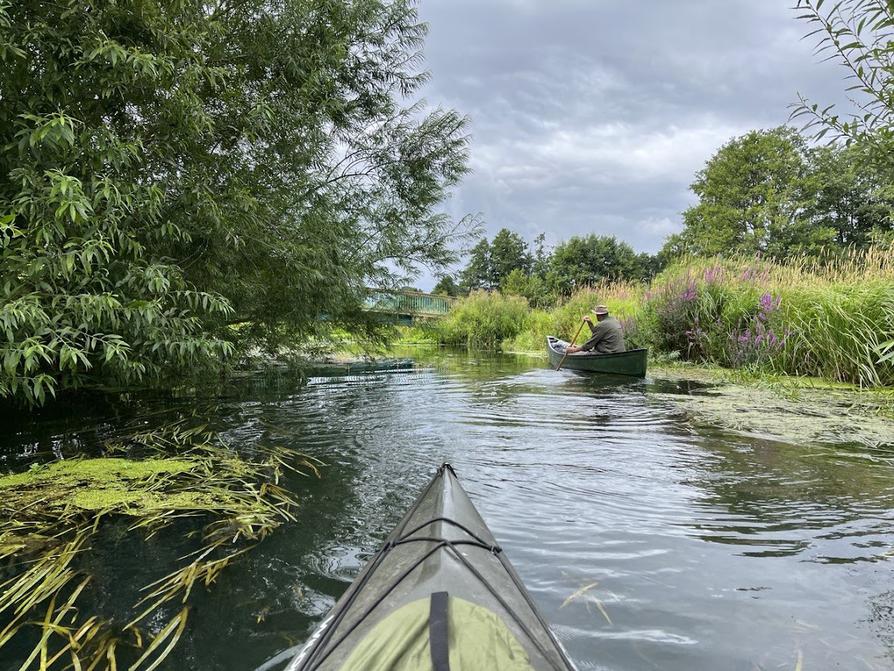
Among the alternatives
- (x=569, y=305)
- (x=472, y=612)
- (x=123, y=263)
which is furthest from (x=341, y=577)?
(x=569, y=305)

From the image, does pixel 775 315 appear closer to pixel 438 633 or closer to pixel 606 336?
pixel 606 336

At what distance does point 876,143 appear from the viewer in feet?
5.92

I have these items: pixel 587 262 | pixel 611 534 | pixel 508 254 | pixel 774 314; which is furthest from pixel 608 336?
pixel 508 254

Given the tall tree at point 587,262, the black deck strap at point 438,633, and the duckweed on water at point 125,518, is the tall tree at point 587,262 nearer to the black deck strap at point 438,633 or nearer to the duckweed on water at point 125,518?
the duckweed on water at point 125,518

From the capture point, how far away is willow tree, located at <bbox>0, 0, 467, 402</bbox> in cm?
295

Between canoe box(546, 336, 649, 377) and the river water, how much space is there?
3.20 metres

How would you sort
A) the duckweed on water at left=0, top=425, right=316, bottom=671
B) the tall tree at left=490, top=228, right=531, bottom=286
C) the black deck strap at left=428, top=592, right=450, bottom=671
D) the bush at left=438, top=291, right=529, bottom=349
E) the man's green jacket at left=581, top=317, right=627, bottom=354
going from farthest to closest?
the tall tree at left=490, top=228, right=531, bottom=286, the bush at left=438, top=291, right=529, bottom=349, the man's green jacket at left=581, top=317, right=627, bottom=354, the duckweed on water at left=0, top=425, right=316, bottom=671, the black deck strap at left=428, top=592, right=450, bottom=671

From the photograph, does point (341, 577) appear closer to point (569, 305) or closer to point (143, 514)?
point (143, 514)

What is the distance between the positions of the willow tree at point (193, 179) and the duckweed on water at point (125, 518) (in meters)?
0.72

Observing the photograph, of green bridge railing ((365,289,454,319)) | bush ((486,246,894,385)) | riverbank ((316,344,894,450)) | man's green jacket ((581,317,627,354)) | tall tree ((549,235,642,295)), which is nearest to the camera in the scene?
riverbank ((316,344,894,450))

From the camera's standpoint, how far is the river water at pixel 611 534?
6.93 feet

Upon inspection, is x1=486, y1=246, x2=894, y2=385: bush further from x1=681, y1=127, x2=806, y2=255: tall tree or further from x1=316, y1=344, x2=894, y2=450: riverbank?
x1=681, y1=127, x2=806, y2=255: tall tree

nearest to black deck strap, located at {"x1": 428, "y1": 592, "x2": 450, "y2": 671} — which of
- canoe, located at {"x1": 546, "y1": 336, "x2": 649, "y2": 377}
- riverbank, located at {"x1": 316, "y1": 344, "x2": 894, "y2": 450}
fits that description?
riverbank, located at {"x1": 316, "y1": 344, "x2": 894, "y2": 450}

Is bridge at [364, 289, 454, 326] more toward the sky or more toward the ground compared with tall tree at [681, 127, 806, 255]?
more toward the ground
